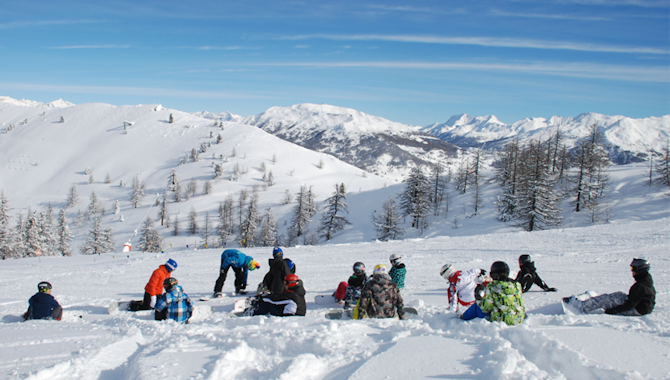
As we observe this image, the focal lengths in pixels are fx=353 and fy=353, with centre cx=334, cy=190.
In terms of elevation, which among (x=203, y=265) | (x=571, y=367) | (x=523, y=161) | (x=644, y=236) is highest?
(x=523, y=161)

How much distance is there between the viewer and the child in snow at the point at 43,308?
739 cm

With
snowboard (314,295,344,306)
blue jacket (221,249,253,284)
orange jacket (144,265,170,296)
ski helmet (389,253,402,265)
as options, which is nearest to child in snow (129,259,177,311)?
orange jacket (144,265,170,296)

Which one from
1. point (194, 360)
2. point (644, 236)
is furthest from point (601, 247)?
point (194, 360)

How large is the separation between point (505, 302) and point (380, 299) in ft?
6.68

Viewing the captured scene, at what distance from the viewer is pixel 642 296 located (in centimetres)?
606

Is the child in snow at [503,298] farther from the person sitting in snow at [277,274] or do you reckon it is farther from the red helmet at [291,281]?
the person sitting in snow at [277,274]

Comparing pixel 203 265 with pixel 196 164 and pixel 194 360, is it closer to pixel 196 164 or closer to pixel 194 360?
pixel 194 360

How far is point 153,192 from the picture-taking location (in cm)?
9906

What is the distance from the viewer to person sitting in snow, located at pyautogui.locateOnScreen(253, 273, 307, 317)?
678 centimetres

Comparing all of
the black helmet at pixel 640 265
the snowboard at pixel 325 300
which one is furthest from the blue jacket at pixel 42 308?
the black helmet at pixel 640 265

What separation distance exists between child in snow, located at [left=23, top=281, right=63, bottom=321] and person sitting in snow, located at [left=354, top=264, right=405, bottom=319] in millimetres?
6429

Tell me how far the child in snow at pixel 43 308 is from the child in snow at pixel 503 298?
8.49 meters

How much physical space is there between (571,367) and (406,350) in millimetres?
1732

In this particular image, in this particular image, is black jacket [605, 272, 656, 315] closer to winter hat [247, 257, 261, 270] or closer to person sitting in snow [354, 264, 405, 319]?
person sitting in snow [354, 264, 405, 319]
